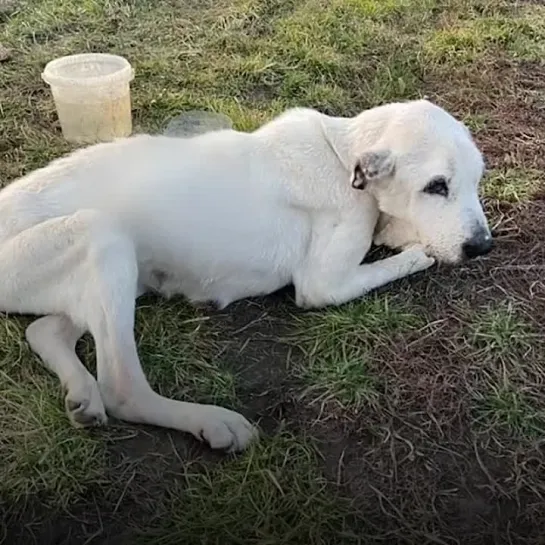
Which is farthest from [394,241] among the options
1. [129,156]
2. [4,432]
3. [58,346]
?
[4,432]

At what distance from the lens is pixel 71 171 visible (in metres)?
3.40

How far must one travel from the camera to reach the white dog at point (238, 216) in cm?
Result: 312

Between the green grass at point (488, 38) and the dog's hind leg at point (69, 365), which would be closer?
the dog's hind leg at point (69, 365)

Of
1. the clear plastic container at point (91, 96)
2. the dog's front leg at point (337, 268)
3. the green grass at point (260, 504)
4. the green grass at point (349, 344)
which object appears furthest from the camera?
the clear plastic container at point (91, 96)

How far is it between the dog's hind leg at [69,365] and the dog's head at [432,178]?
3.64 feet

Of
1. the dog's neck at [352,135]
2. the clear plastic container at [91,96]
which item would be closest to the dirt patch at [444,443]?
the dog's neck at [352,135]

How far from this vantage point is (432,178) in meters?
3.31

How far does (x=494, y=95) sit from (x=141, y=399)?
308 centimetres

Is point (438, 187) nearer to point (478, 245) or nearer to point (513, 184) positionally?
point (478, 245)

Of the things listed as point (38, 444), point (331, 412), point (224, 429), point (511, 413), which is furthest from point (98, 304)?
point (511, 413)

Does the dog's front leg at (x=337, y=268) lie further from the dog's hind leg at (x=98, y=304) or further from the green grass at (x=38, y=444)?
the green grass at (x=38, y=444)

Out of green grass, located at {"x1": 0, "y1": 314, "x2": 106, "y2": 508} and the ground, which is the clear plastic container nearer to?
the ground

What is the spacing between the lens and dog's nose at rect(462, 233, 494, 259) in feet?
10.8

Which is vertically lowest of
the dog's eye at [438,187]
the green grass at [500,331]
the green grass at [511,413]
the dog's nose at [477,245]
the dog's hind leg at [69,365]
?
the green grass at [500,331]
